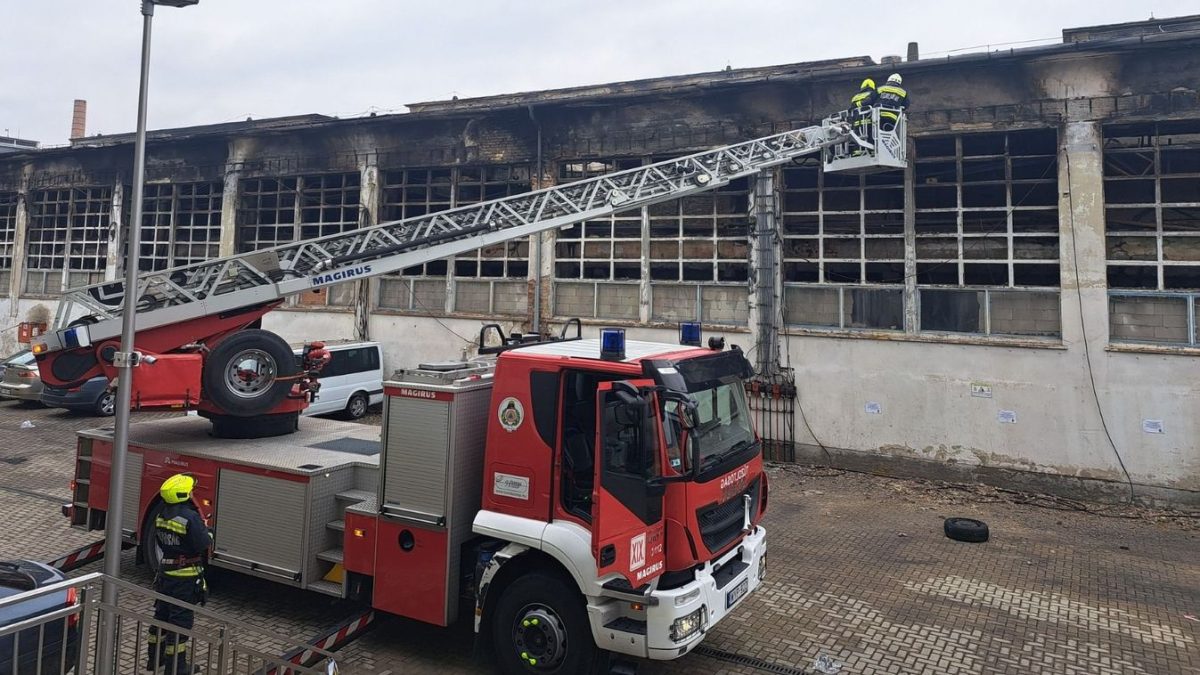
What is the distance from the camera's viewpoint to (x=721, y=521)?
16.5 feet

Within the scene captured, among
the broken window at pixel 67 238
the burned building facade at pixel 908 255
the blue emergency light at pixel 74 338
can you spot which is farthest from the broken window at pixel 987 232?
the broken window at pixel 67 238

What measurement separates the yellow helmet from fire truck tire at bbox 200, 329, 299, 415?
1.70 meters

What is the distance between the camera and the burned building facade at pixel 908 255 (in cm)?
1134

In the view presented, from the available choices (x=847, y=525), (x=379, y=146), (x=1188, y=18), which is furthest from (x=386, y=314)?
(x=1188, y=18)

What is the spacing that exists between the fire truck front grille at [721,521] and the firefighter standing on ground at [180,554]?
3.56 m

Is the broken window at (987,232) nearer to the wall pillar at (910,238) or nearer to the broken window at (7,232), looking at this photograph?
the wall pillar at (910,238)

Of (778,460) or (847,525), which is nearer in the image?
(847,525)

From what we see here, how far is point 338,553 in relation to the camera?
5.75m

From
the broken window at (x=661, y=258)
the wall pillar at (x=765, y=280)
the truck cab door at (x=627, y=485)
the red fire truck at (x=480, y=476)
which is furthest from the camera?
the broken window at (x=661, y=258)


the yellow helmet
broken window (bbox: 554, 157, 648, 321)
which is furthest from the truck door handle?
broken window (bbox: 554, 157, 648, 321)

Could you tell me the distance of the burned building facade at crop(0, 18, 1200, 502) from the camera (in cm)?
1134

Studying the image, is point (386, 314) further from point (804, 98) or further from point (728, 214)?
point (804, 98)

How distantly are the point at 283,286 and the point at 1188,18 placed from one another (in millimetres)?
15730

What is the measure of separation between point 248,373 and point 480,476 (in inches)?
122
